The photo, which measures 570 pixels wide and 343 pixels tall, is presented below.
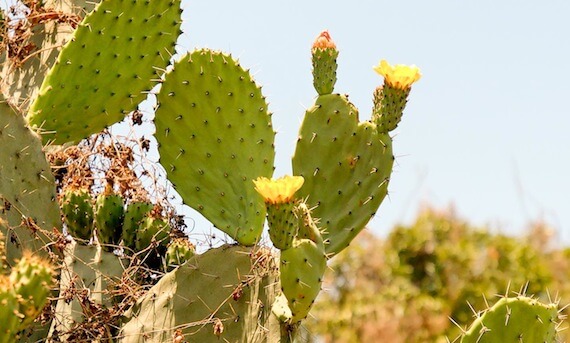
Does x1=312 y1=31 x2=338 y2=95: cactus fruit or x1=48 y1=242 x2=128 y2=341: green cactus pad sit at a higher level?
x1=312 y1=31 x2=338 y2=95: cactus fruit

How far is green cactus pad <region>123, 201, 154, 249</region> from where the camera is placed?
2.59 m

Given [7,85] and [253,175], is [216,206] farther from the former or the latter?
[7,85]

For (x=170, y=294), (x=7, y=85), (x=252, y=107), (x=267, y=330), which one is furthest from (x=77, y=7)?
(x=267, y=330)

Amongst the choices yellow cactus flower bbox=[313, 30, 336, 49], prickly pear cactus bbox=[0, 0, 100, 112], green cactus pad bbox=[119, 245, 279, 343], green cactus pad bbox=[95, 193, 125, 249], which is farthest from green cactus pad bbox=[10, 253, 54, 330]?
prickly pear cactus bbox=[0, 0, 100, 112]

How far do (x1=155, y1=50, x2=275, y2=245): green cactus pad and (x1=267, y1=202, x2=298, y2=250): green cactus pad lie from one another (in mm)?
379

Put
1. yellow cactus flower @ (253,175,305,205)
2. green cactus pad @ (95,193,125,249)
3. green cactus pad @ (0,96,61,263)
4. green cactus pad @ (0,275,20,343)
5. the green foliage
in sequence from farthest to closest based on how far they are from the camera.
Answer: the green foliage → green cactus pad @ (95,193,125,249) → green cactus pad @ (0,96,61,263) → yellow cactus flower @ (253,175,305,205) → green cactus pad @ (0,275,20,343)

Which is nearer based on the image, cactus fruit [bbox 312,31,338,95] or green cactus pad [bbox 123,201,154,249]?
cactus fruit [bbox 312,31,338,95]

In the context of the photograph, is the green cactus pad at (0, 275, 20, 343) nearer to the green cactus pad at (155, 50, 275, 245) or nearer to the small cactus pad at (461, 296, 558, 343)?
the green cactus pad at (155, 50, 275, 245)

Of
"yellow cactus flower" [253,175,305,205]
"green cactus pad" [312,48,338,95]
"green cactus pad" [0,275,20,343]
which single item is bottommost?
"green cactus pad" [0,275,20,343]

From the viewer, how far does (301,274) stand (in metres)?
2.02

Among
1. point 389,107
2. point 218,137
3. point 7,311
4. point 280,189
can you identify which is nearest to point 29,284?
point 7,311

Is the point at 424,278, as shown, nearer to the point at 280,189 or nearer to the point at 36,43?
the point at 36,43

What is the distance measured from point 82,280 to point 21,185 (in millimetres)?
248

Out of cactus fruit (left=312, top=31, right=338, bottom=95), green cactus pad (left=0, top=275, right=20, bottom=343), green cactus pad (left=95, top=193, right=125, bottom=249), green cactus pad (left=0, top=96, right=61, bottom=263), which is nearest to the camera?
green cactus pad (left=0, top=275, right=20, bottom=343)
